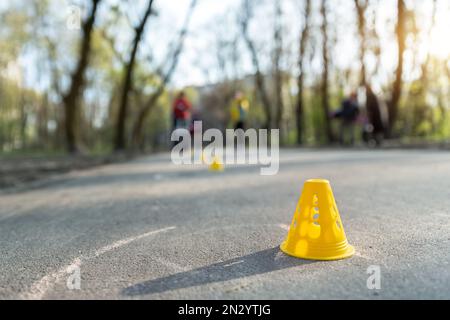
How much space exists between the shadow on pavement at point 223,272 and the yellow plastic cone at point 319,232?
0.34ft

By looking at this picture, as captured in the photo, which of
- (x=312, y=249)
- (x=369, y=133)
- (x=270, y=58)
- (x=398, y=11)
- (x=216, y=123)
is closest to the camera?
(x=312, y=249)

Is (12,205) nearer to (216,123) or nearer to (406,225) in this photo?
(406,225)

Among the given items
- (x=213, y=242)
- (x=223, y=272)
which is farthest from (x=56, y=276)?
(x=213, y=242)

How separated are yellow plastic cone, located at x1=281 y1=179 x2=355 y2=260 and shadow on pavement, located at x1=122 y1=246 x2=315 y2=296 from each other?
0.10m

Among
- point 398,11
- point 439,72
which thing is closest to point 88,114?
point 439,72

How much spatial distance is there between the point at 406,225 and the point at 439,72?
115ft

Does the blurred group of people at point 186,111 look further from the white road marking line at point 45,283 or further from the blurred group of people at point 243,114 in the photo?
the white road marking line at point 45,283

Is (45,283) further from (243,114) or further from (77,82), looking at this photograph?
(77,82)

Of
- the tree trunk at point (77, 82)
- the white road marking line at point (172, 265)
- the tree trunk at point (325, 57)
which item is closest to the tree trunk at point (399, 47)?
the tree trunk at point (325, 57)

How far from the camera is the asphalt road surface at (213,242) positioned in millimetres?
2797

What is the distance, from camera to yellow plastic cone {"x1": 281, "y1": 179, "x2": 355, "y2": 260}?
11.0 ft

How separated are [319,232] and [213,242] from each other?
980 mm
